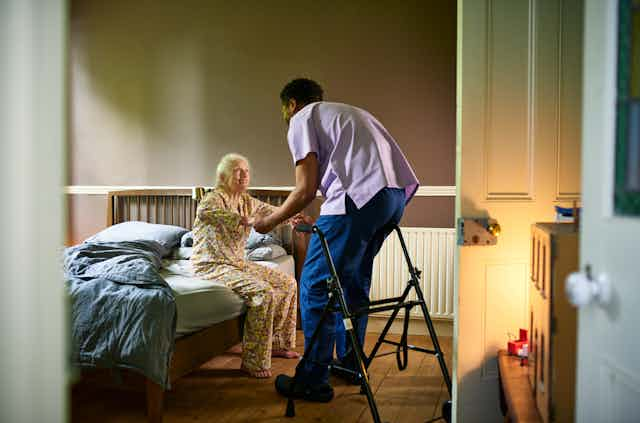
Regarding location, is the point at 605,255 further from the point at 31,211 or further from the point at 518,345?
the point at 518,345


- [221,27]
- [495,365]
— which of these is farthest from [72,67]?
[495,365]

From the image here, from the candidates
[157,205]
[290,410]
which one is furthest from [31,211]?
[157,205]

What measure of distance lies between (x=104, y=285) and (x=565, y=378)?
184 cm


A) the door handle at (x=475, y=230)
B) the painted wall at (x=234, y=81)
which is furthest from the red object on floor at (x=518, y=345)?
the painted wall at (x=234, y=81)

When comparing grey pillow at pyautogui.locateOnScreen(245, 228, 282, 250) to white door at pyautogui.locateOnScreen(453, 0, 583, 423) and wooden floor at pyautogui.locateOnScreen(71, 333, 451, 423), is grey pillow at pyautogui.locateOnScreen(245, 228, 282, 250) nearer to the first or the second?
wooden floor at pyautogui.locateOnScreen(71, 333, 451, 423)

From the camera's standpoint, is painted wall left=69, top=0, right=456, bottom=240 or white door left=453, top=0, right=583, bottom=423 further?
painted wall left=69, top=0, right=456, bottom=240

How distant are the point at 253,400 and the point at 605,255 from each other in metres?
1.98

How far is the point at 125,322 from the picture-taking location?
226 cm

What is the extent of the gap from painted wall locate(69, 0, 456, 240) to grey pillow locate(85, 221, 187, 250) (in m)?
0.64

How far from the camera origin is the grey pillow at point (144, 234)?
393 centimetres

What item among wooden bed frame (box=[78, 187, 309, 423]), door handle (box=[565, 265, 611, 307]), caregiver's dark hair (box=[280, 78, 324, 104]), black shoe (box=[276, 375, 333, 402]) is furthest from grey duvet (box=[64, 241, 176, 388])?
door handle (box=[565, 265, 611, 307])

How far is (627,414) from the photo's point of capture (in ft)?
3.06

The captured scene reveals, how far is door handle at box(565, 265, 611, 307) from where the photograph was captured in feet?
3.02

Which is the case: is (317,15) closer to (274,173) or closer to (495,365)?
(274,173)
